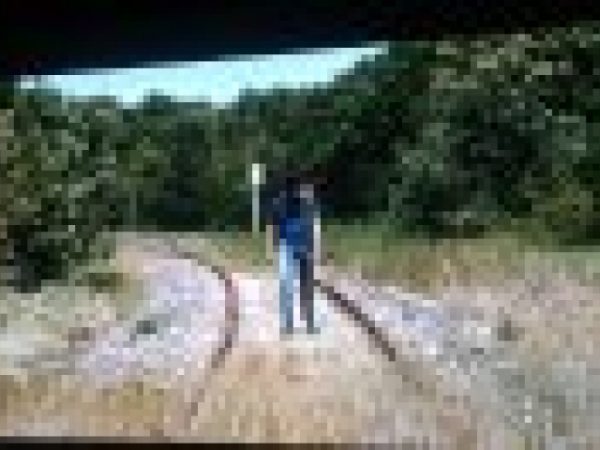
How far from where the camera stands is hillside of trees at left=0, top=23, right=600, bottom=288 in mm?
2223

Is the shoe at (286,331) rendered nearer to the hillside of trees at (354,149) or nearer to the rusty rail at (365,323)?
the rusty rail at (365,323)

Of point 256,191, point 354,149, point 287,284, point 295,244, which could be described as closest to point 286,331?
point 287,284

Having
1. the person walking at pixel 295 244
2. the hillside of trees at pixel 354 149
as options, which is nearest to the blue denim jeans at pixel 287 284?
the person walking at pixel 295 244

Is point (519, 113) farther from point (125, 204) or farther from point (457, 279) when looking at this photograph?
point (125, 204)

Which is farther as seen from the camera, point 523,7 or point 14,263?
point 14,263

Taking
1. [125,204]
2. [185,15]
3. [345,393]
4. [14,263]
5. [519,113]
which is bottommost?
[345,393]

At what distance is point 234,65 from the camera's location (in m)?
2.32

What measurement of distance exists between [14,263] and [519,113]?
1.33 metres

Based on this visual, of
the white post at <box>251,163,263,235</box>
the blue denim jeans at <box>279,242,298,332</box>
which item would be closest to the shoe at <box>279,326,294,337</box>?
the blue denim jeans at <box>279,242,298,332</box>

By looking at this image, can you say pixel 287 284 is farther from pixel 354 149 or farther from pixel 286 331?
pixel 354 149

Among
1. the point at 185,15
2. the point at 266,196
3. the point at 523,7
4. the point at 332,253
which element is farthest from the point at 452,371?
the point at 185,15

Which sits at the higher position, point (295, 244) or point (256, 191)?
point (256, 191)

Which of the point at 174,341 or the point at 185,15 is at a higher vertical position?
the point at 185,15

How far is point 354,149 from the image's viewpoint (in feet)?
7.52
